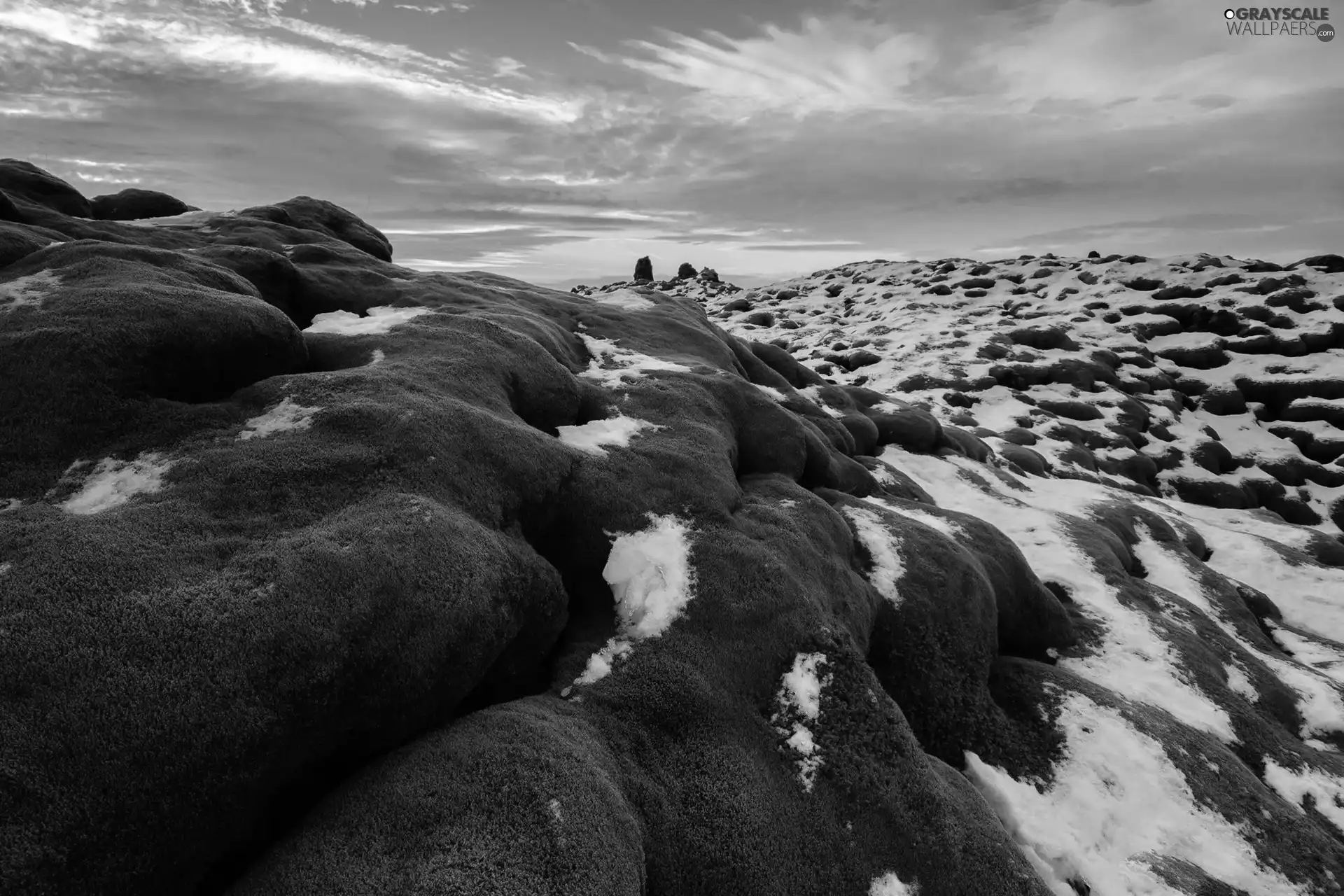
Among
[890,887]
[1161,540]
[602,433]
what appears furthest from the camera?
[1161,540]

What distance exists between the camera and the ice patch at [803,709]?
13.7 metres

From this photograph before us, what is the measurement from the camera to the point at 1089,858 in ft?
50.3

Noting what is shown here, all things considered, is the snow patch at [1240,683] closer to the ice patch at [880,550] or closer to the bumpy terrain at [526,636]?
the bumpy terrain at [526,636]

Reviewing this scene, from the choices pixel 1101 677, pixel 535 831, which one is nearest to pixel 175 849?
pixel 535 831

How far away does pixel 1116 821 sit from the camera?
53.9 ft

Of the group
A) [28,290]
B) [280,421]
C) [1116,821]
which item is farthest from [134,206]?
[1116,821]

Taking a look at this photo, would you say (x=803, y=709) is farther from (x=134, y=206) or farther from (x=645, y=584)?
(x=134, y=206)

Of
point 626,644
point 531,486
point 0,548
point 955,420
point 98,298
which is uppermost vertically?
point 98,298

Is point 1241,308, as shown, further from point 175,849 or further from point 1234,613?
point 175,849

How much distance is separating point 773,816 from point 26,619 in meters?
12.7

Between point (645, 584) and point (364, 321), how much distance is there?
16995mm

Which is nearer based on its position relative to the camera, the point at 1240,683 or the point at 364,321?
the point at 1240,683

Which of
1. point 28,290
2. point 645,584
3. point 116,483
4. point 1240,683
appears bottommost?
point 1240,683

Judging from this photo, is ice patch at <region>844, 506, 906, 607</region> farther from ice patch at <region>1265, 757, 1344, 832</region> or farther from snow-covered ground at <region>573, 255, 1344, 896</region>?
ice patch at <region>1265, 757, 1344, 832</region>
